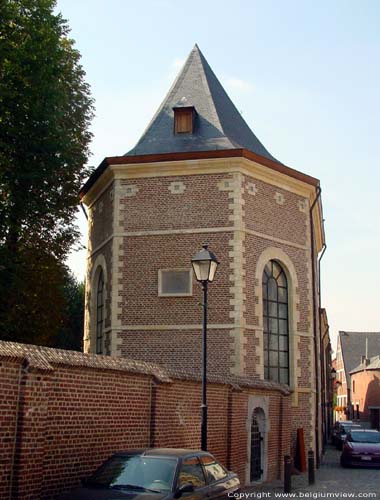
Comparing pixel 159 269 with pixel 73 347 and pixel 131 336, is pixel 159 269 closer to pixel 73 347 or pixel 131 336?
pixel 131 336

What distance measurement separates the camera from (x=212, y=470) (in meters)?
8.23

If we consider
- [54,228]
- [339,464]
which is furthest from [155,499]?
[339,464]

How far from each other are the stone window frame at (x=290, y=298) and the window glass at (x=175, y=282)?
1.98 m

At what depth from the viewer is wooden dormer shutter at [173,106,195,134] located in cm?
1984

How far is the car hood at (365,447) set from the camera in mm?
20406

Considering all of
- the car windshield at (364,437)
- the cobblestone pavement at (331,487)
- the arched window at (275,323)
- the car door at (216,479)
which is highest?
the arched window at (275,323)

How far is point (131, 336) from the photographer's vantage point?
17.8 meters

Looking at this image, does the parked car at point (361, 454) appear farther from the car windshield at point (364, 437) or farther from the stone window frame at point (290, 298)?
the stone window frame at point (290, 298)

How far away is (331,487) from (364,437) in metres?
7.81

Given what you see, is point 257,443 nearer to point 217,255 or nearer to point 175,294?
point 175,294

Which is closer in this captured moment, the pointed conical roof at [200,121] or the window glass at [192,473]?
the window glass at [192,473]

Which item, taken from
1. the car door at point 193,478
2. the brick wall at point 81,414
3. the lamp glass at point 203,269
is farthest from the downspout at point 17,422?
the lamp glass at point 203,269

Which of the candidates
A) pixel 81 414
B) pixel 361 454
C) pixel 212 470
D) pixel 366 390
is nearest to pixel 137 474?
pixel 212 470

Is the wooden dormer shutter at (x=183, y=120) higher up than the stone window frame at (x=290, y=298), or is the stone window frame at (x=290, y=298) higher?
the wooden dormer shutter at (x=183, y=120)
